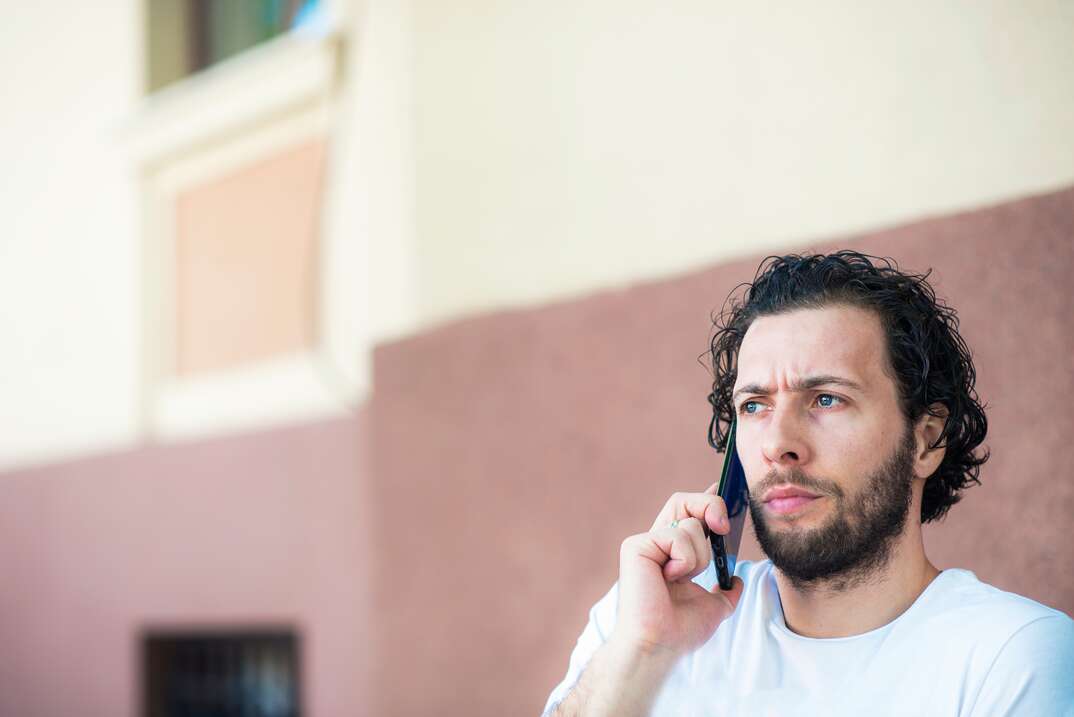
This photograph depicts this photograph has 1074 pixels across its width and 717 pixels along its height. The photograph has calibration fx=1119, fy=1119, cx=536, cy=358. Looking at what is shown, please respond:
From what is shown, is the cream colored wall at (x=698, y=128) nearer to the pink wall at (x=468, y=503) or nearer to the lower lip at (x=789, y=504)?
the pink wall at (x=468, y=503)

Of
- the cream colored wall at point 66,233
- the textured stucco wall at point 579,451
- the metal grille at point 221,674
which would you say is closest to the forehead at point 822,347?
the textured stucco wall at point 579,451

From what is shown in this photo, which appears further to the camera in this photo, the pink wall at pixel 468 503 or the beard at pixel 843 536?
the pink wall at pixel 468 503

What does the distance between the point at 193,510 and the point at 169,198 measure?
164 cm

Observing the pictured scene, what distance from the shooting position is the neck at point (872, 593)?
1.99 m

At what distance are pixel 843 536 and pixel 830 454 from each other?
0.15m

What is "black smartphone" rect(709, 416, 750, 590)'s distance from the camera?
2.05m

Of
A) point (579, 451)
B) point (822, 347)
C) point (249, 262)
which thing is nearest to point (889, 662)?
point (822, 347)

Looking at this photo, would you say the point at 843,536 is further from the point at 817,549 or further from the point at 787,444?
the point at 787,444

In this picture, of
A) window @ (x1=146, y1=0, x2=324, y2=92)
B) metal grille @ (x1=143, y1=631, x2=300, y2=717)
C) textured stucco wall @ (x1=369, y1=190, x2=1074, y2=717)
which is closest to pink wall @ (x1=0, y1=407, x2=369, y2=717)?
metal grille @ (x1=143, y1=631, x2=300, y2=717)

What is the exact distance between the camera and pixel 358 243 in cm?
488

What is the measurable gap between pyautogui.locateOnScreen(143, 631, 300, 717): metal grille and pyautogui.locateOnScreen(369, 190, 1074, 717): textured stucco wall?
1.43 metres

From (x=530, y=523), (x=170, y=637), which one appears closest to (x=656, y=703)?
(x=530, y=523)

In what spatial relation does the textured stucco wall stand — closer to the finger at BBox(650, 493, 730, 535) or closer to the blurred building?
the blurred building

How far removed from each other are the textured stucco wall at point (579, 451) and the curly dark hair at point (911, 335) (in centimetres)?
20
